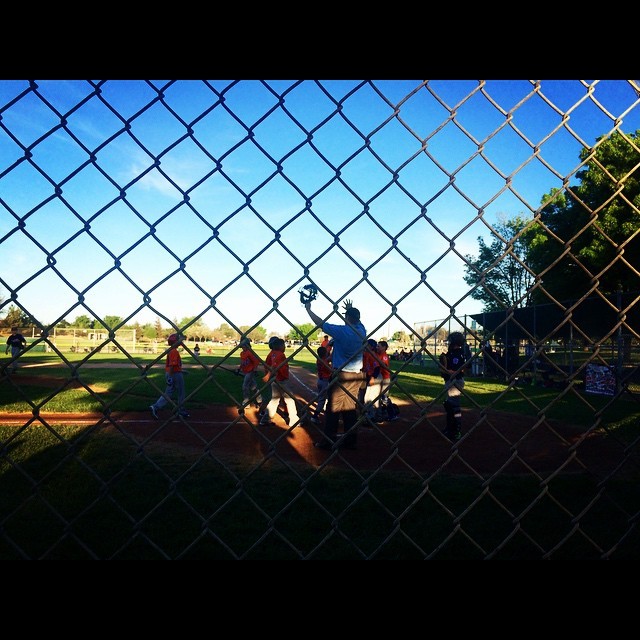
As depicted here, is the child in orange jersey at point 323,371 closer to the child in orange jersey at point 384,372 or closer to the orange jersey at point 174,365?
the child in orange jersey at point 384,372

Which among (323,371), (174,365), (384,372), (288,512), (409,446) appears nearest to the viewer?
(288,512)

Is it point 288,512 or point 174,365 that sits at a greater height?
point 174,365

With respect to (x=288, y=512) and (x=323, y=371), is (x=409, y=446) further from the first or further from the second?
(x=288, y=512)

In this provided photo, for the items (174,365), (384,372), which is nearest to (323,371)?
(384,372)

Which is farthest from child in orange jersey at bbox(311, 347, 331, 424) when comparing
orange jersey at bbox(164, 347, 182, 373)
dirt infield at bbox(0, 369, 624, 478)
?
orange jersey at bbox(164, 347, 182, 373)

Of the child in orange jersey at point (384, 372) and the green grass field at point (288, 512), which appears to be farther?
the green grass field at point (288, 512)

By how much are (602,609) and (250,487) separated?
14.0ft

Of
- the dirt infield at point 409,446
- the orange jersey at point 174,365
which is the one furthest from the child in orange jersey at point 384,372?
the orange jersey at point 174,365

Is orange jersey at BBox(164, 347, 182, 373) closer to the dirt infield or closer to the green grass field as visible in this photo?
the dirt infield

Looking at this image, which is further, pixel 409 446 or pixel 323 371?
pixel 409 446

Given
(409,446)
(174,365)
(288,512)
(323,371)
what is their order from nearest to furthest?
(288,512), (323,371), (409,446), (174,365)

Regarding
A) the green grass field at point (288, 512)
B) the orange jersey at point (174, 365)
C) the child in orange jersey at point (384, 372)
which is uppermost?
the orange jersey at point (174, 365)

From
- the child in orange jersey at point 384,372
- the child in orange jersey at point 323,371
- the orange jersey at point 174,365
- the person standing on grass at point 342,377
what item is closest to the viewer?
the child in orange jersey at point 384,372
